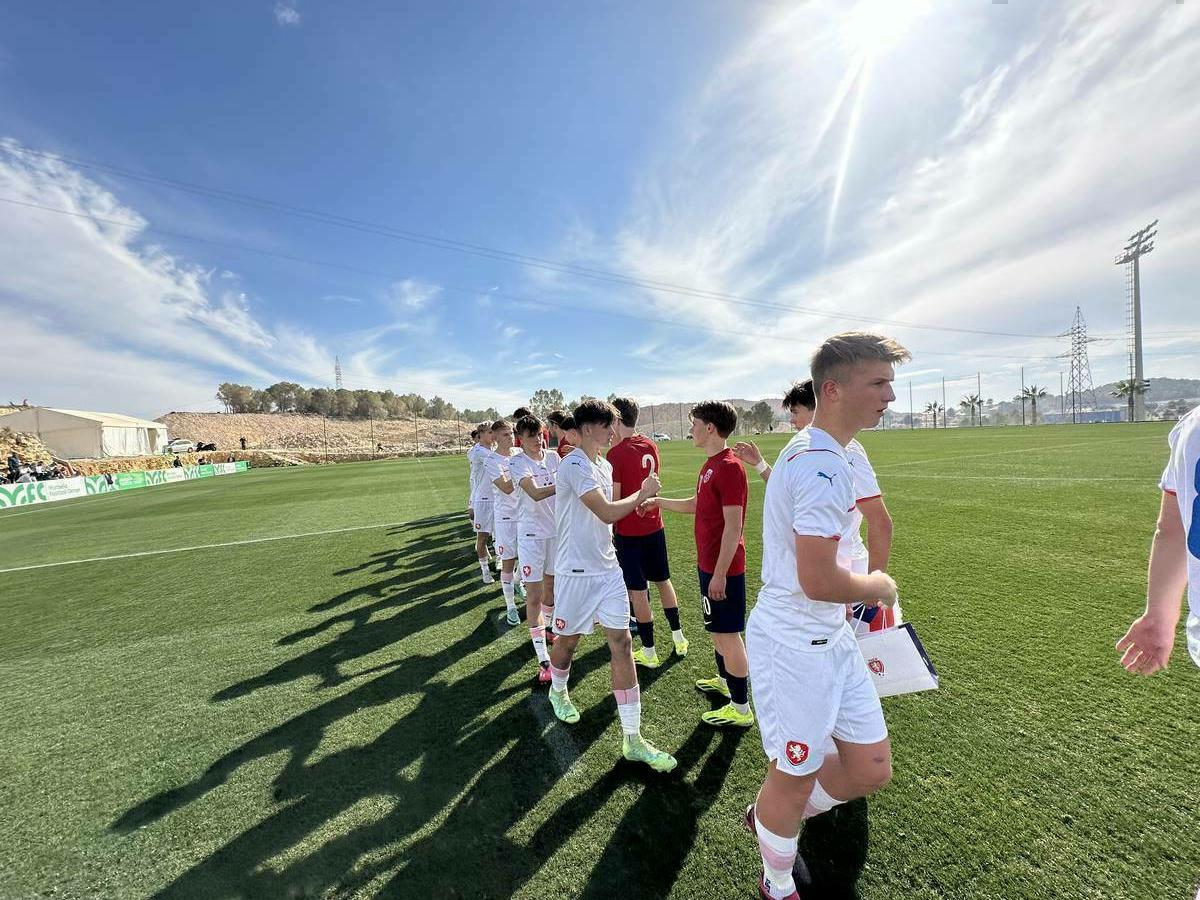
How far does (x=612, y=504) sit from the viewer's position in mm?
2805

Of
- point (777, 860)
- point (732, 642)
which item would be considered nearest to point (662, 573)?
point (732, 642)

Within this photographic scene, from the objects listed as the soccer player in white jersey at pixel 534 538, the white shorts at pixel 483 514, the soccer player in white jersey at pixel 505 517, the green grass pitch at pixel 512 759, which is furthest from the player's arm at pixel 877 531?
the white shorts at pixel 483 514

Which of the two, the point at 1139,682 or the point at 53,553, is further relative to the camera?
the point at 53,553

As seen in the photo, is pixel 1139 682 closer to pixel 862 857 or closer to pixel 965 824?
pixel 965 824

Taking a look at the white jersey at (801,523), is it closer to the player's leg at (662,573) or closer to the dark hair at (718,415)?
the dark hair at (718,415)

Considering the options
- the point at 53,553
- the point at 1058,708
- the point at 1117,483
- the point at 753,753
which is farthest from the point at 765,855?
the point at 53,553

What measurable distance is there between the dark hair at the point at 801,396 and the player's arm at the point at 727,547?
2.89 ft

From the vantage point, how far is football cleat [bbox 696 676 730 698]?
3.56 m

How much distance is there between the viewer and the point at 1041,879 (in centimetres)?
200

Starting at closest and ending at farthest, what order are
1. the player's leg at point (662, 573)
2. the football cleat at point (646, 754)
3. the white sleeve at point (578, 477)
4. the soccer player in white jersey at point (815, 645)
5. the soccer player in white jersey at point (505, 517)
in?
the soccer player in white jersey at point (815, 645) < the football cleat at point (646, 754) < the white sleeve at point (578, 477) < the player's leg at point (662, 573) < the soccer player in white jersey at point (505, 517)

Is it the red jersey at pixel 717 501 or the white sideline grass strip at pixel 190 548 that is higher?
the red jersey at pixel 717 501

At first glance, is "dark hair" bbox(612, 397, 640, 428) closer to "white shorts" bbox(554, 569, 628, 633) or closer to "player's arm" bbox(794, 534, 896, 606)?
"white shorts" bbox(554, 569, 628, 633)

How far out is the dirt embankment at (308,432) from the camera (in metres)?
82.0

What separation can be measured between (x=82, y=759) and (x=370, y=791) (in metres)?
2.24
